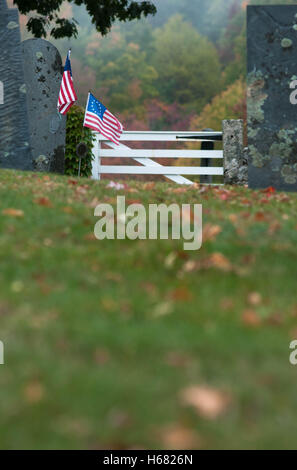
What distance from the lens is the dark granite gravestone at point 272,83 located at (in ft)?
33.7

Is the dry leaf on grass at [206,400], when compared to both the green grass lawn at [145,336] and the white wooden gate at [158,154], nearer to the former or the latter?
the green grass lawn at [145,336]

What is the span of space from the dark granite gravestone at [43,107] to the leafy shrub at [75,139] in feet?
2.89

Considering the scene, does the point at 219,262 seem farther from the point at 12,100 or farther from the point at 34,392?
the point at 12,100

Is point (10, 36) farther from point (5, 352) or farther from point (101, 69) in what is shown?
point (101, 69)

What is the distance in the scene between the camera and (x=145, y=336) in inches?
134

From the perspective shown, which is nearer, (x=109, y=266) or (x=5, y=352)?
(x=5, y=352)

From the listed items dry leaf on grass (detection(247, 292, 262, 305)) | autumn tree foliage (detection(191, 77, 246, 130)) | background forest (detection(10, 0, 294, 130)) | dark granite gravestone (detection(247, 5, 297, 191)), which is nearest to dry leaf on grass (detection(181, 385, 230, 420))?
dry leaf on grass (detection(247, 292, 262, 305))

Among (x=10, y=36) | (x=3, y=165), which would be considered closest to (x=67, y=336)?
(x=3, y=165)

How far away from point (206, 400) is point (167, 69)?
254 ft

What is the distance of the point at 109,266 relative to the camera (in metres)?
A: 4.72
